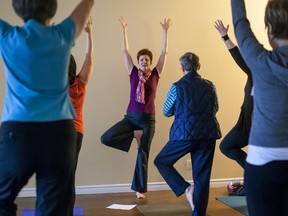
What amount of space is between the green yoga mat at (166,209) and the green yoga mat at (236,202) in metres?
0.45

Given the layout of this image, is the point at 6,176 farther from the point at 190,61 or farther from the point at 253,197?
the point at 190,61

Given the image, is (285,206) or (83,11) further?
(83,11)

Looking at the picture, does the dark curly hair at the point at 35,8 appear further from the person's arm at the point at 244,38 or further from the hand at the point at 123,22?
the hand at the point at 123,22

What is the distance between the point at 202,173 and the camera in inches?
131

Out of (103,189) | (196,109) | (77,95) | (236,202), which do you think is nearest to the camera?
(77,95)

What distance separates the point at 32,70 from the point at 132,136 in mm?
2738

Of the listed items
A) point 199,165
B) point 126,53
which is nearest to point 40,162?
point 199,165

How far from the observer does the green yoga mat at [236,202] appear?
378cm

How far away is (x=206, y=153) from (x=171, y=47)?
5.76ft

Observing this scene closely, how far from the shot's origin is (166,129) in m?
4.69

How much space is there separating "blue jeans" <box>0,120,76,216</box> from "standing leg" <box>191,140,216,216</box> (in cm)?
191

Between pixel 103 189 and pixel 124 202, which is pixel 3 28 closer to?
pixel 124 202

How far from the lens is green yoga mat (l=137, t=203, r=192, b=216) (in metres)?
3.63

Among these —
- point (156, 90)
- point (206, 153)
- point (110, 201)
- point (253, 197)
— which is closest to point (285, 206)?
point (253, 197)
